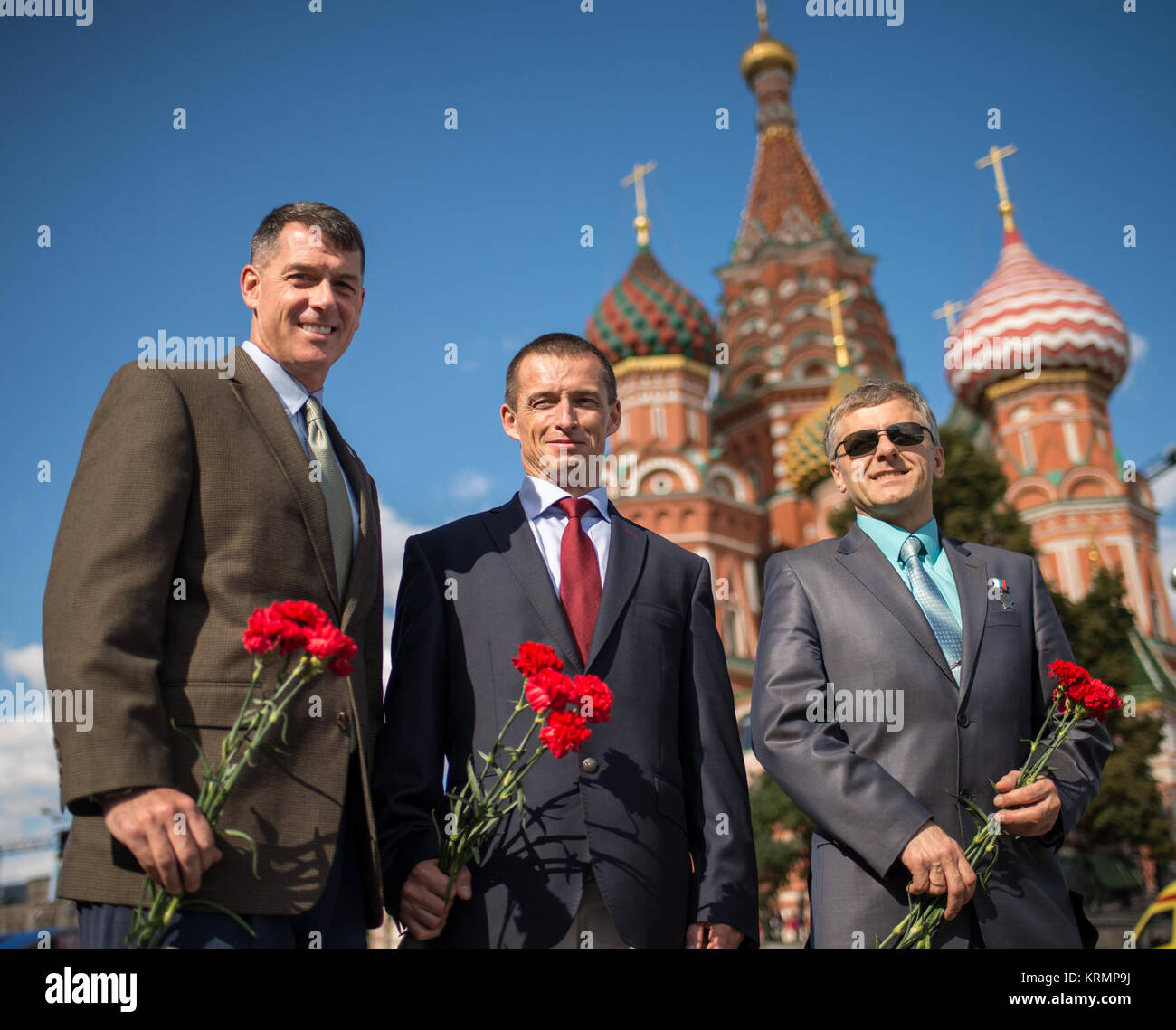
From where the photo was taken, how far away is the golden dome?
4066cm

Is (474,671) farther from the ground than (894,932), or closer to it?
farther from the ground

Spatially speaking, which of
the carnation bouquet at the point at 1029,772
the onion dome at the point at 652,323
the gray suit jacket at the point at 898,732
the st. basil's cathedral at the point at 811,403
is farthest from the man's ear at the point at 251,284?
the onion dome at the point at 652,323

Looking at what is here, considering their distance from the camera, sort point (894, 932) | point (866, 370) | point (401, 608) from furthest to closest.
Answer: point (866, 370) → point (401, 608) → point (894, 932)

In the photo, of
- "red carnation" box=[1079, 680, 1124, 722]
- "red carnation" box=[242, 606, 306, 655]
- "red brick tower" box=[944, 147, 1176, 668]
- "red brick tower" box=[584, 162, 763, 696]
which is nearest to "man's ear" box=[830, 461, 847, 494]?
"red carnation" box=[1079, 680, 1124, 722]

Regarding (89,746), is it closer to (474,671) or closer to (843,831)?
(474,671)

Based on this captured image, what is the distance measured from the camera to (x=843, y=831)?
10.2 ft

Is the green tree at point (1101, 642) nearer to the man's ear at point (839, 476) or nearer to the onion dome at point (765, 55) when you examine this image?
the man's ear at point (839, 476)

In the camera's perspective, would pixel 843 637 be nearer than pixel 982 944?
No

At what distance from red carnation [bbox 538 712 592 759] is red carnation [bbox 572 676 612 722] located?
0.16 feet

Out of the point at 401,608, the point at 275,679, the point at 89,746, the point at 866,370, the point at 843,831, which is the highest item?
the point at 866,370
